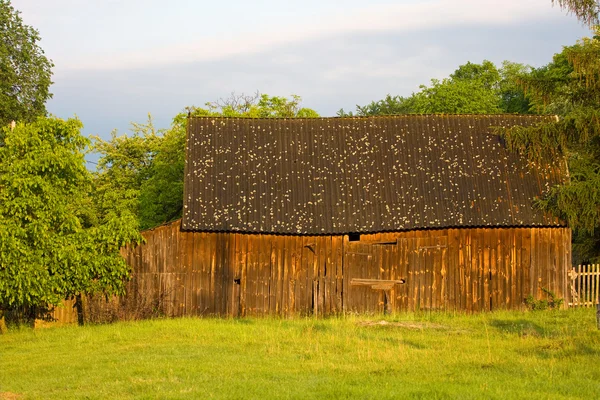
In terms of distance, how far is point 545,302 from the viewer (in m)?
24.3

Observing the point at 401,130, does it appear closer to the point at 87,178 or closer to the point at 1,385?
the point at 87,178

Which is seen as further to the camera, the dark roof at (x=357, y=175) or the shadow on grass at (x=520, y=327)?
the dark roof at (x=357, y=175)

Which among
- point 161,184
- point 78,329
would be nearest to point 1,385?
point 78,329

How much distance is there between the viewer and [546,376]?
12992mm

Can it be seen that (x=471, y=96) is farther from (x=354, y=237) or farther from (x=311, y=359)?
(x=311, y=359)

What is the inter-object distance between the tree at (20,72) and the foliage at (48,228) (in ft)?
61.1

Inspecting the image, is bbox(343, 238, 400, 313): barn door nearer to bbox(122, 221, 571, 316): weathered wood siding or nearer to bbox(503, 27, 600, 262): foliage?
bbox(122, 221, 571, 316): weathered wood siding

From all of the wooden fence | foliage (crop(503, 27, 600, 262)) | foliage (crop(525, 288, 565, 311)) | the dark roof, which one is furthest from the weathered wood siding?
foliage (crop(503, 27, 600, 262))

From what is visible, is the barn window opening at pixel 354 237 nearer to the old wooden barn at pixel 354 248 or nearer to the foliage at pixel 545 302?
the old wooden barn at pixel 354 248

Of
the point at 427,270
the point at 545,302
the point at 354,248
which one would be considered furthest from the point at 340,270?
the point at 545,302

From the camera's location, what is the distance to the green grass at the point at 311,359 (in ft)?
40.3

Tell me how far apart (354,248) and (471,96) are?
2659cm

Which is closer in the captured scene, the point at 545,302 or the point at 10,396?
the point at 10,396

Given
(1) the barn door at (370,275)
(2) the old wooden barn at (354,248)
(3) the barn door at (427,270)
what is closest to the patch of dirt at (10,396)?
(2) the old wooden barn at (354,248)
